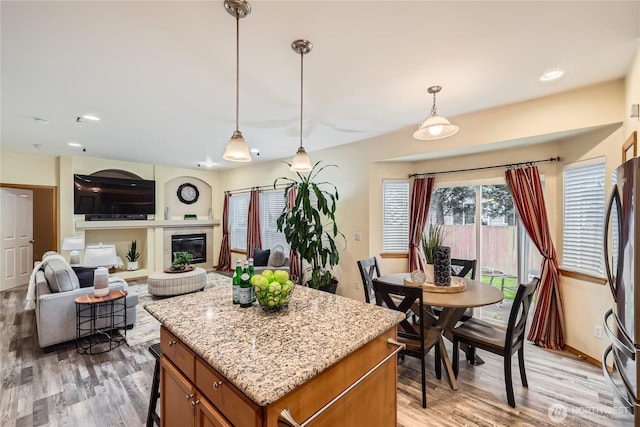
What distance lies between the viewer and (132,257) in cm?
612

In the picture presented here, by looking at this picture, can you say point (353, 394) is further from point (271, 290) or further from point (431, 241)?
point (431, 241)

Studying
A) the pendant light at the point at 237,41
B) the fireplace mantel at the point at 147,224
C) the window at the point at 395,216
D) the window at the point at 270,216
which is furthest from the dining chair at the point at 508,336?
the fireplace mantel at the point at 147,224

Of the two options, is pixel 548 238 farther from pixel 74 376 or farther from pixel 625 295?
pixel 74 376

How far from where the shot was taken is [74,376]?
2504 millimetres

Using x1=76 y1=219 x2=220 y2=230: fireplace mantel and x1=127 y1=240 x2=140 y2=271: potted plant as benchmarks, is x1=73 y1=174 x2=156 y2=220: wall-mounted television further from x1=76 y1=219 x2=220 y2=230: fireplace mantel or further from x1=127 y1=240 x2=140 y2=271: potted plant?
x1=127 y1=240 x2=140 y2=271: potted plant

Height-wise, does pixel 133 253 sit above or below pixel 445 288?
below

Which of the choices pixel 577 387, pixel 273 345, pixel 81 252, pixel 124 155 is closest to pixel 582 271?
pixel 577 387

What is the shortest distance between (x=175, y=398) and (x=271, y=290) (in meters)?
0.73

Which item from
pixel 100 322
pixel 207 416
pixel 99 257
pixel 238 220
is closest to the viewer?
pixel 207 416

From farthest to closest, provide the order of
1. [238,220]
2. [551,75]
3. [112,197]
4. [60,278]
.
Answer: [238,220] < [112,197] < [60,278] < [551,75]

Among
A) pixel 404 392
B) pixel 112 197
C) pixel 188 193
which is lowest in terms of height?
pixel 404 392

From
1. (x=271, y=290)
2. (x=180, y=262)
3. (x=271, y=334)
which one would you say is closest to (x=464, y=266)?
(x=271, y=290)

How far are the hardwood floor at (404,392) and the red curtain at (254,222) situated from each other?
3.22 meters

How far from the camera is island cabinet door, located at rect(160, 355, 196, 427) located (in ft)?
4.19
